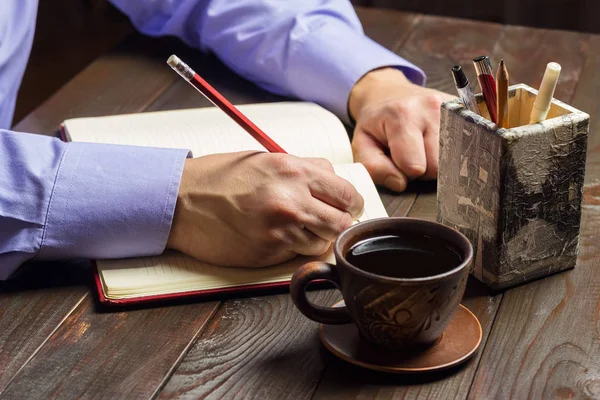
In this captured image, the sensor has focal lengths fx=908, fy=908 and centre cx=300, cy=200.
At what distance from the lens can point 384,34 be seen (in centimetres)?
161

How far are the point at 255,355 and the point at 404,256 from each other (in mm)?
157

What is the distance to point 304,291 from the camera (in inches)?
29.8

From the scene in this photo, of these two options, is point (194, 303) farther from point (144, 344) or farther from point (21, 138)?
point (21, 138)

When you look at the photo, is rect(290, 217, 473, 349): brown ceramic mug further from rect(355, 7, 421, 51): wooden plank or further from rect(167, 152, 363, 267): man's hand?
rect(355, 7, 421, 51): wooden plank

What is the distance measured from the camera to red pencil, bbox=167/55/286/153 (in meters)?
0.90

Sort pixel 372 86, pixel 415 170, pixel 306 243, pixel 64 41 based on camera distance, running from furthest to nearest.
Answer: pixel 64 41 < pixel 372 86 < pixel 415 170 < pixel 306 243

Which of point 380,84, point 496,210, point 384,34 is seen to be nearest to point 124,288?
point 496,210

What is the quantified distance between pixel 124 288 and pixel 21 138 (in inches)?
8.3

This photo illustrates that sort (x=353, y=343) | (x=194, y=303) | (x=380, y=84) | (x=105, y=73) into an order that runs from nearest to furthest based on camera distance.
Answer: (x=353, y=343) → (x=194, y=303) → (x=380, y=84) → (x=105, y=73)

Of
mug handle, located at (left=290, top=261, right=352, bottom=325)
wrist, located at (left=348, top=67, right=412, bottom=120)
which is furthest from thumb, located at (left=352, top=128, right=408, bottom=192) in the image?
mug handle, located at (left=290, top=261, right=352, bottom=325)

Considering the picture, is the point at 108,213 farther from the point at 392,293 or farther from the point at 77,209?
the point at 392,293

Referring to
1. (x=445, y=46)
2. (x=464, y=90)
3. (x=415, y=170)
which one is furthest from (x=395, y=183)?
(x=445, y=46)

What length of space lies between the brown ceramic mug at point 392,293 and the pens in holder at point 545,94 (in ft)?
0.53

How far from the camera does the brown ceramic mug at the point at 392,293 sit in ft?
2.31
